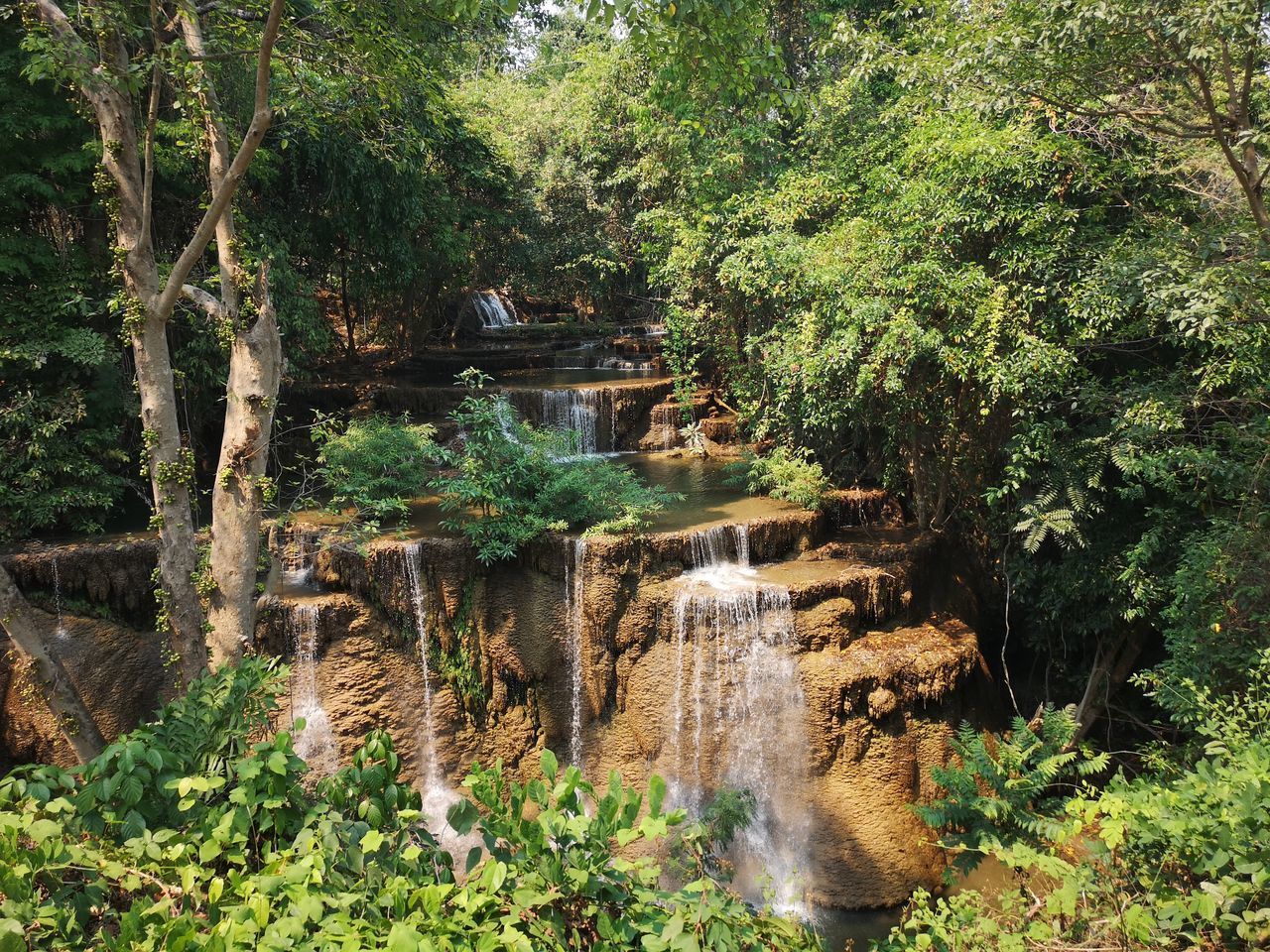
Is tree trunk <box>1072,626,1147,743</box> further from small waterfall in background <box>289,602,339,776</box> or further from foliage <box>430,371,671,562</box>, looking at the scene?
small waterfall in background <box>289,602,339,776</box>

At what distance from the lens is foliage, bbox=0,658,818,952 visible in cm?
169

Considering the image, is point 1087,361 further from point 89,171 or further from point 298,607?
point 89,171

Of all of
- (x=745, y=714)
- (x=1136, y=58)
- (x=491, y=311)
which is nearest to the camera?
(x=1136, y=58)

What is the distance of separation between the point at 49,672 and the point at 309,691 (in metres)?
3.90

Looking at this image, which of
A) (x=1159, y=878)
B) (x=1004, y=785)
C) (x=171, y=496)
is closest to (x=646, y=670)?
(x=1004, y=785)

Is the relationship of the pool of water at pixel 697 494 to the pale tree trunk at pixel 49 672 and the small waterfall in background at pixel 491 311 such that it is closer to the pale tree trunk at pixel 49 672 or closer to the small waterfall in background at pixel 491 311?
the pale tree trunk at pixel 49 672

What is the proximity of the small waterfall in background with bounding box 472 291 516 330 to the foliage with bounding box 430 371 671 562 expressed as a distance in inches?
464

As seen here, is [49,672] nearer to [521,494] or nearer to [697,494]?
[521,494]

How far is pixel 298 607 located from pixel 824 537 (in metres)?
6.23

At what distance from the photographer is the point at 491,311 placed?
21.2m

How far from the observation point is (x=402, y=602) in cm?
829

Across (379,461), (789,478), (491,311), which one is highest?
(491,311)

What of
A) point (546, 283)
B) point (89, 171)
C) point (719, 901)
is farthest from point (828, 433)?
point (546, 283)

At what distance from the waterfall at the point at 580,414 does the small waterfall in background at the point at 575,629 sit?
164 inches
